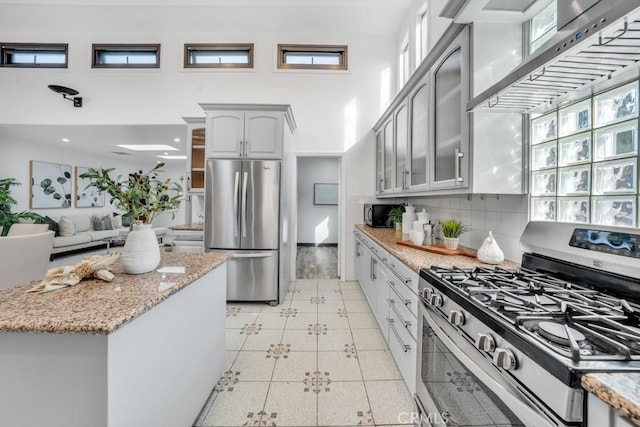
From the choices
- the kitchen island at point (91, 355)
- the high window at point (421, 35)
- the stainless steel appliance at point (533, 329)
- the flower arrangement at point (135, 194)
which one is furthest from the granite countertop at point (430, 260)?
the high window at point (421, 35)

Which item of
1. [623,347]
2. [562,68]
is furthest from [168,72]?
[623,347]

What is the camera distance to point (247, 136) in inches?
124

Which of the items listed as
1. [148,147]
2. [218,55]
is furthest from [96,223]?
[218,55]

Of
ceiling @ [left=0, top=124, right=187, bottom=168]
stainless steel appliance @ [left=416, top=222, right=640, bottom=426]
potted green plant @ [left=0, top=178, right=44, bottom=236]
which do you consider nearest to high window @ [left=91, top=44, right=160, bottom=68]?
ceiling @ [left=0, top=124, right=187, bottom=168]

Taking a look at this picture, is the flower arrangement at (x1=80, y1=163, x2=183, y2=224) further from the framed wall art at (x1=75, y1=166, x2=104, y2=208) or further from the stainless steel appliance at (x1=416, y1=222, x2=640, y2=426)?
the framed wall art at (x1=75, y1=166, x2=104, y2=208)

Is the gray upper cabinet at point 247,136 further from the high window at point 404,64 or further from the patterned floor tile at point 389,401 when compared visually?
the patterned floor tile at point 389,401

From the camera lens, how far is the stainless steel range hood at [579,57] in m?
0.72

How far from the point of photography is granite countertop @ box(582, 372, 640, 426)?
0.49 meters

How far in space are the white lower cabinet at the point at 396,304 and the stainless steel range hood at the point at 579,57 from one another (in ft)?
3.56

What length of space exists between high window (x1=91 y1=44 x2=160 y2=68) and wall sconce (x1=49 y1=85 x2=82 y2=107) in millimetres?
570

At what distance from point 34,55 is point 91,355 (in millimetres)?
5858

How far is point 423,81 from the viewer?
209 centimetres

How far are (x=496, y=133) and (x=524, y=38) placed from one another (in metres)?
0.57

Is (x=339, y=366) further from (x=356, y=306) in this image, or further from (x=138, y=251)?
(x=138, y=251)
